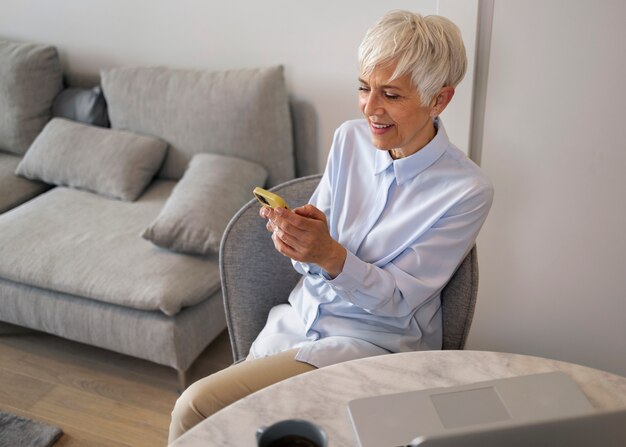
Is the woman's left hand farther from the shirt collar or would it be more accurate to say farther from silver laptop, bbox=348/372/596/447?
silver laptop, bbox=348/372/596/447

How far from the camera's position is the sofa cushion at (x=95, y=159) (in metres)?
2.59

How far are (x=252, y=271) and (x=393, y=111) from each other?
0.50 m

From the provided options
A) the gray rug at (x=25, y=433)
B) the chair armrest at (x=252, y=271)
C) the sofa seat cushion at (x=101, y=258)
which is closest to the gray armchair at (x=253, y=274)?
the chair armrest at (x=252, y=271)

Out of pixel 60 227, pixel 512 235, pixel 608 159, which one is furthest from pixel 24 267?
pixel 608 159

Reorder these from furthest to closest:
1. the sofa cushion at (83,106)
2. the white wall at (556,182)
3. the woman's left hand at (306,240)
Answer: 1. the sofa cushion at (83,106)
2. the white wall at (556,182)
3. the woman's left hand at (306,240)

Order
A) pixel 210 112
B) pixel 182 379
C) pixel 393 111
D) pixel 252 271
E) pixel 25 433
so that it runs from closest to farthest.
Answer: pixel 393 111
pixel 252 271
pixel 25 433
pixel 182 379
pixel 210 112

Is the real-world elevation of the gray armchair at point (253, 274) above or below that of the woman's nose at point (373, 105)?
below

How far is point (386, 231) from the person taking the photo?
1470mm

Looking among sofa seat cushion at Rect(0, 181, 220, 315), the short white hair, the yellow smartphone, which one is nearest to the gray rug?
sofa seat cushion at Rect(0, 181, 220, 315)

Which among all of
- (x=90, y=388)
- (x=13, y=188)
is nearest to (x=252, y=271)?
(x=90, y=388)

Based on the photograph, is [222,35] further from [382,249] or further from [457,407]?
[457,407]

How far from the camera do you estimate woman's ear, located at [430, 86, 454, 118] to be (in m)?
1.45

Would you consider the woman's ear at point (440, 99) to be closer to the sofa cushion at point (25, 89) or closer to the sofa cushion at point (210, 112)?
the sofa cushion at point (210, 112)

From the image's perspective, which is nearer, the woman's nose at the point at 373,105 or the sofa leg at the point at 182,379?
the woman's nose at the point at 373,105
